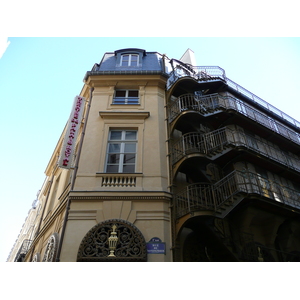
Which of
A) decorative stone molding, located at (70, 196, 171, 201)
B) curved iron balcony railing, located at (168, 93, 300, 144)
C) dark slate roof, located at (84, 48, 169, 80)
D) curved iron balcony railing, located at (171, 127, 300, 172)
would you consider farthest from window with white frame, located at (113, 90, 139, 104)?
decorative stone molding, located at (70, 196, 171, 201)

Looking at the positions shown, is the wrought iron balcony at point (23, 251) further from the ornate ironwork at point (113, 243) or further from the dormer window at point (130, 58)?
the dormer window at point (130, 58)

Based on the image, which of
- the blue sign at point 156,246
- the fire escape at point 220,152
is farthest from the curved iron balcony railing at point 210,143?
the blue sign at point 156,246

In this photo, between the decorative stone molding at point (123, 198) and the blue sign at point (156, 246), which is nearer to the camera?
the blue sign at point (156, 246)

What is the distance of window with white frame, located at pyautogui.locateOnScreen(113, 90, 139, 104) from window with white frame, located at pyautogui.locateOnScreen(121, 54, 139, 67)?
89.5 inches

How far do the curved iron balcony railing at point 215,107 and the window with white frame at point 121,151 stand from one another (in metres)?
2.33

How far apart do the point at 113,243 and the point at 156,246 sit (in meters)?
1.51

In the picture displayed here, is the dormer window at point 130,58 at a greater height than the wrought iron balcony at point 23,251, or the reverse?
the dormer window at point 130,58

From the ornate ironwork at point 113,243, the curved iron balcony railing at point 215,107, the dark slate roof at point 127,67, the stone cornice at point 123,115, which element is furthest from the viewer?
the dark slate roof at point 127,67

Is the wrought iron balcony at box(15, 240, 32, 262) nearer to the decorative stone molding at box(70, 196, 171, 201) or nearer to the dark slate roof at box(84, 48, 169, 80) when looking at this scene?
the decorative stone molding at box(70, 196, 171, 201)

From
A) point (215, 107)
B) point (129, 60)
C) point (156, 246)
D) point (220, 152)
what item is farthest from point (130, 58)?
point (156, 246)

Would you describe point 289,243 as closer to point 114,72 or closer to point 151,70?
point 151,70

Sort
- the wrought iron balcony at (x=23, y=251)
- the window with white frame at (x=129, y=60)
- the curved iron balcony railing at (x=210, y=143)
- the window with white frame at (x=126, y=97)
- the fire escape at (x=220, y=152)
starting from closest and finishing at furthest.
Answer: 1. the fire escape at (x=220, y=152)
2. the curved iron balcony railing at (x=210, y=143)
3. the window with white frame at (x=126, y=97)
4. the window with white frame at (x=129, y=60)
5. the wrought iron balcony at (x=23, y=251)

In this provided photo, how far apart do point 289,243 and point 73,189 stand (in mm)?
10565

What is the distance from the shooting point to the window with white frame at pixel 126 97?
13234 mm
